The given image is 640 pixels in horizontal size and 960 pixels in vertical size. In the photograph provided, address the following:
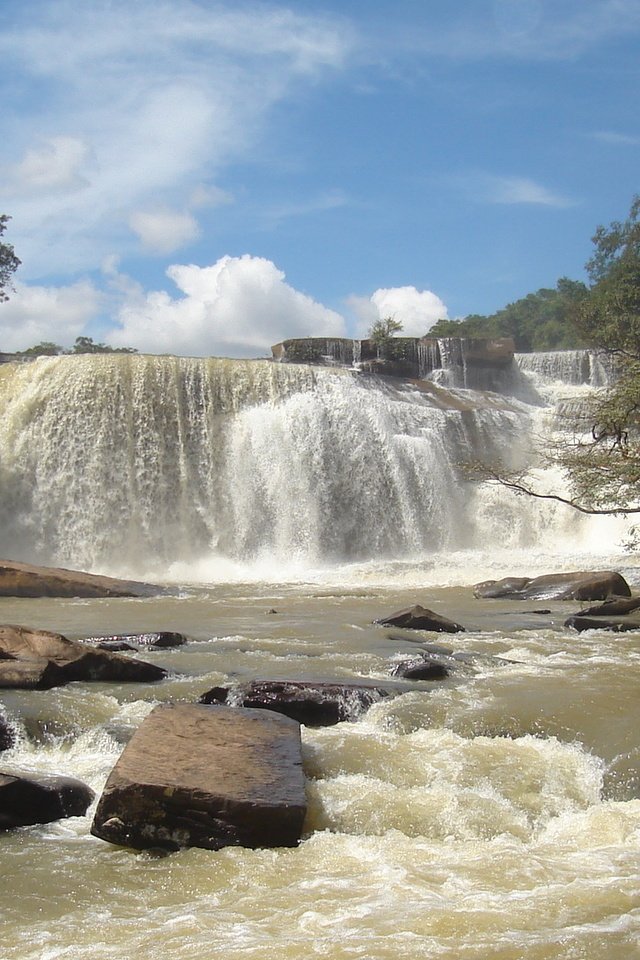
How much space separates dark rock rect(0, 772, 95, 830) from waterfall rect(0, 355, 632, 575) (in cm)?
1872

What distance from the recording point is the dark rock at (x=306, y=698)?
7.43 metres

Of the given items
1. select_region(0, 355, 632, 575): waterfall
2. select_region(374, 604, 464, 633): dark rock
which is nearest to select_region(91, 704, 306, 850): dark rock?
select_region(374, 604, 464, 633): dark rock

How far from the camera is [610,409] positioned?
43.8 ft

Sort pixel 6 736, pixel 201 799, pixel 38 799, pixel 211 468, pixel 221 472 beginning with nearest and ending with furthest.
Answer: pixel 201 799, pixel 38 799, pixel 6 736, pixel 211 468, pixel 221 472

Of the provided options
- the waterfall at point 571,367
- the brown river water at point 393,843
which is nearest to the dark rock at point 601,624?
the brown river water at point 393,843

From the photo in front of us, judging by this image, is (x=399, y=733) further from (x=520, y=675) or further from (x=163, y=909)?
(x=163, y=909)

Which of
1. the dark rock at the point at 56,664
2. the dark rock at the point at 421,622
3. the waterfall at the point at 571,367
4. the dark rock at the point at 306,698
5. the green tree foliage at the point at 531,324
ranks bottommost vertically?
the dark rock at the point at 421,622

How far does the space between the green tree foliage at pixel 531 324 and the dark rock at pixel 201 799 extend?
61.1 m

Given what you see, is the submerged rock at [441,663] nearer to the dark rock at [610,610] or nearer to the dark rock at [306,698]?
the dark rock at [306,698]

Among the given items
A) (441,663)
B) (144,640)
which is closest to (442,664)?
(441,663)

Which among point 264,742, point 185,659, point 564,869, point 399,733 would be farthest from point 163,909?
point 185,659

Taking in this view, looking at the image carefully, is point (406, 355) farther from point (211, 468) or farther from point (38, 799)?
point (38, 799)

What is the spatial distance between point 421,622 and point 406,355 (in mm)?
26386

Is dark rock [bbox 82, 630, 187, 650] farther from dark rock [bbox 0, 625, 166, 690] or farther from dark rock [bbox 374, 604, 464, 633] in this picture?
dark rock [bbox 374, 604, 464, 633]
